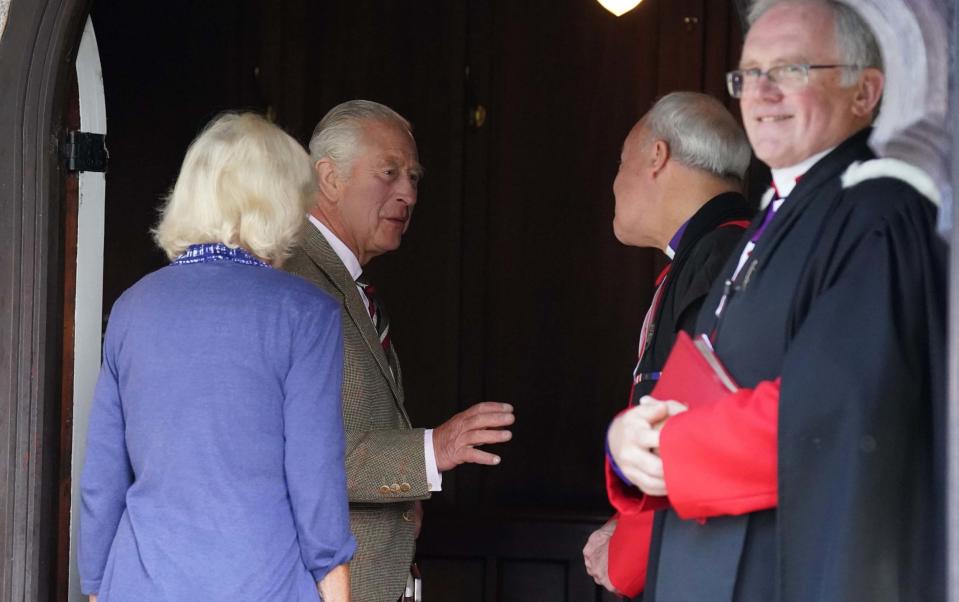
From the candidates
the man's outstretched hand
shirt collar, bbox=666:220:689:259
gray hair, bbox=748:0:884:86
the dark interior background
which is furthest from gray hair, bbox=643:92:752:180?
the dark interior background

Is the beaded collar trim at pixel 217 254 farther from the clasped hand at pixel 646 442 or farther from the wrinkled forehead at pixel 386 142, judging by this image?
the wrinkled forehead at pixel 386 142

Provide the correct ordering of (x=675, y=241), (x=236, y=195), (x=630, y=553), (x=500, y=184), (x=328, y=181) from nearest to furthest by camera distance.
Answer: (x=236, y=195) < (x=630, y=553) < (x=675, y=241) < (x=328, y=181) < (x=500, y=184)

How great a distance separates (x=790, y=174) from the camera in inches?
82.0

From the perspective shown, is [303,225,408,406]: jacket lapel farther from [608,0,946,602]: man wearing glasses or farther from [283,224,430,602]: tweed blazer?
[608,0,946,602]: man wearing glasses

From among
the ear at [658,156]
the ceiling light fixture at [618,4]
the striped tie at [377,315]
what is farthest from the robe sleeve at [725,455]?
the ceiling light fixture at [618,4]

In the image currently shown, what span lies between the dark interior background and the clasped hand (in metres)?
2.61

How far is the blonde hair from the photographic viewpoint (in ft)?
7.70

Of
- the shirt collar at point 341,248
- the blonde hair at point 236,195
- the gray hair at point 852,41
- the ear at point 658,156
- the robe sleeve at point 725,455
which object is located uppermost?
the gray hair at point 852,41

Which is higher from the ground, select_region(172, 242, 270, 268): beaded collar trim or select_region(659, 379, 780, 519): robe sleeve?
select_region(172, 242, 270, 268): beaded collar trim

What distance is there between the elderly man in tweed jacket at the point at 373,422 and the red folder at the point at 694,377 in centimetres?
94

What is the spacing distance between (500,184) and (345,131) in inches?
49.7

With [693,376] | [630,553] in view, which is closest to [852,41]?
[693,376]

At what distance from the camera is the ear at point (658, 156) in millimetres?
3002

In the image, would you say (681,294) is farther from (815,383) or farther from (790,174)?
(815,383)
